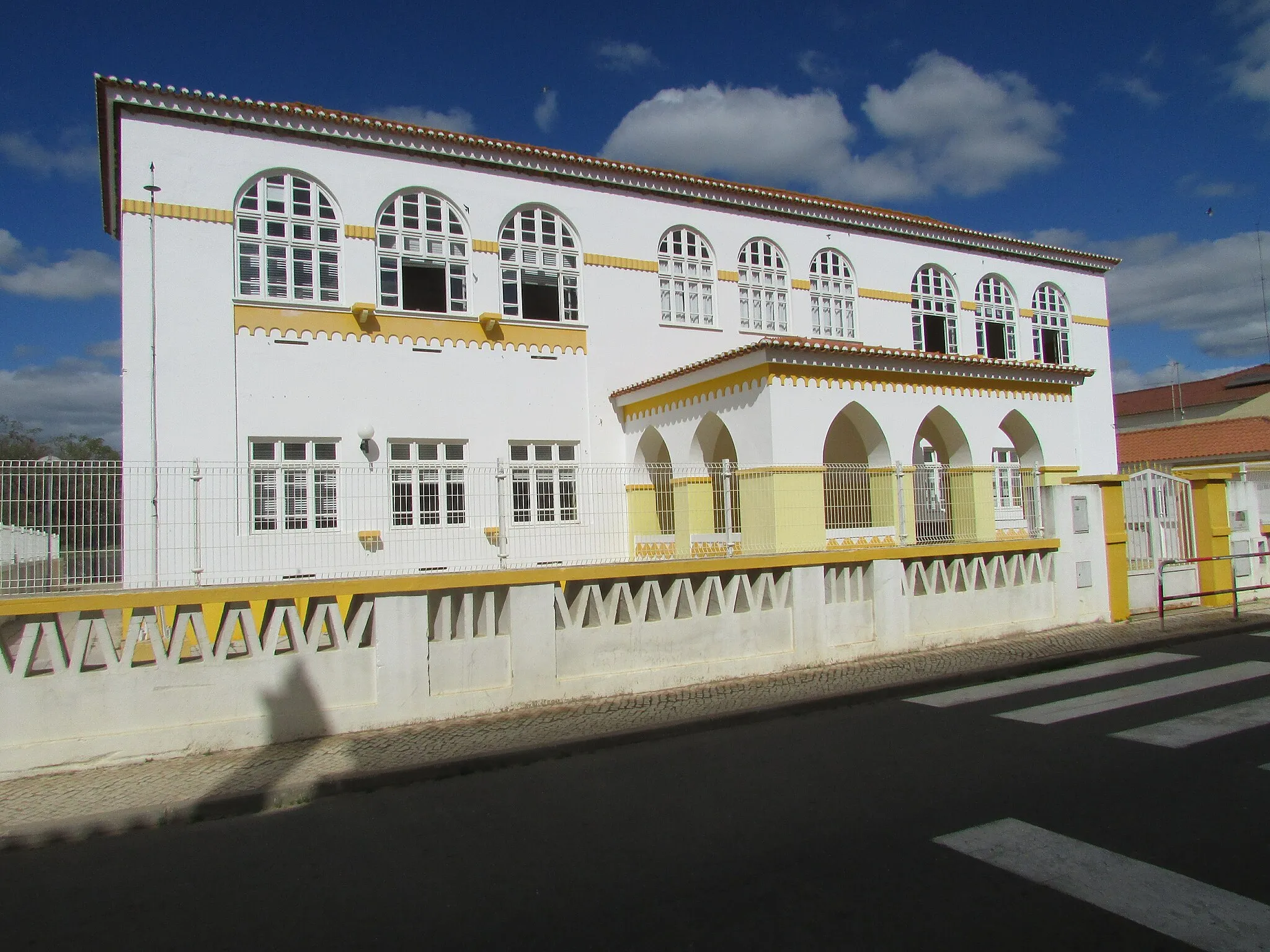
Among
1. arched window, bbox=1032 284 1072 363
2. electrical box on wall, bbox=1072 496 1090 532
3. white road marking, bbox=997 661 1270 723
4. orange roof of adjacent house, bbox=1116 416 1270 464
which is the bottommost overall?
white road marking, bbox=997 661 1270 723

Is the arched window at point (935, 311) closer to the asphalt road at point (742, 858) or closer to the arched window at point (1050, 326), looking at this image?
the arched window at point (1050, 326)

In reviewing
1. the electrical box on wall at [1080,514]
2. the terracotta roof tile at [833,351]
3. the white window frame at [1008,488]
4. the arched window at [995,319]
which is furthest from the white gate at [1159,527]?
the arched window at [995,319]

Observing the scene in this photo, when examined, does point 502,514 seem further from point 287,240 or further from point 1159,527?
point 1159,527

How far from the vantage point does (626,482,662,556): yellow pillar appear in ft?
36.8

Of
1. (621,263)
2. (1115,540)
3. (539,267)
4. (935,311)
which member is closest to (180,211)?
(539,267)

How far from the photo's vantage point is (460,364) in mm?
16438

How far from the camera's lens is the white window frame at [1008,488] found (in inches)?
542

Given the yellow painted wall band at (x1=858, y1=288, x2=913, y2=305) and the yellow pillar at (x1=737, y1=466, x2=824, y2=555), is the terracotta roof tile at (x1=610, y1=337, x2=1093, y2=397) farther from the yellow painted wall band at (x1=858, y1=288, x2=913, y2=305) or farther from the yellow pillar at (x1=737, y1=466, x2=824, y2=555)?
the yellow painted wall band at (x1=858, y1=288, x2=913, y2=305)

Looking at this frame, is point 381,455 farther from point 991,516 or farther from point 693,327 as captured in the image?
point 991,516

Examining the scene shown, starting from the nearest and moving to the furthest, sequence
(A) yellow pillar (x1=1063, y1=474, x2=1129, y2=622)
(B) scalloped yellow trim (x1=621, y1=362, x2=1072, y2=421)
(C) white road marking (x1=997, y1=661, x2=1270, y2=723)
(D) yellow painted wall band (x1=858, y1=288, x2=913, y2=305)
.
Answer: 1. (C) white road marking (x1=997, y1=661, x2=1270, y2=723)
2. (A) yellow pillar (x1=1063, y1=474, x2=1129, y2=622)
3. (B) scalloped yellow trim (x1=621, y1=362, x2=1072, y2=421)
4. (D) yellow painted wall band (x1=858, y1=288, x2=913, y2=305)

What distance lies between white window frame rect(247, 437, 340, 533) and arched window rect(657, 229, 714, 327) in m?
7.51

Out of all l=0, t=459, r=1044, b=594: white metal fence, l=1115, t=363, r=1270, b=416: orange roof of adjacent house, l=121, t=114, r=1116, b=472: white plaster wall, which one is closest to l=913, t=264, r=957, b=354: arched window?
l=121, t=114, r=1116, b=472: white plaster wall

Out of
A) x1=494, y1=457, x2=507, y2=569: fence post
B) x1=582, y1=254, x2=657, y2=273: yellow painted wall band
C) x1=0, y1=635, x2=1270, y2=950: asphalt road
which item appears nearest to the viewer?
x1=0, y1=635, x2=1270, y2=950: asphalt road

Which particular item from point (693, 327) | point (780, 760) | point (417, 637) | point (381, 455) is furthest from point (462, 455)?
point (780, 760)
